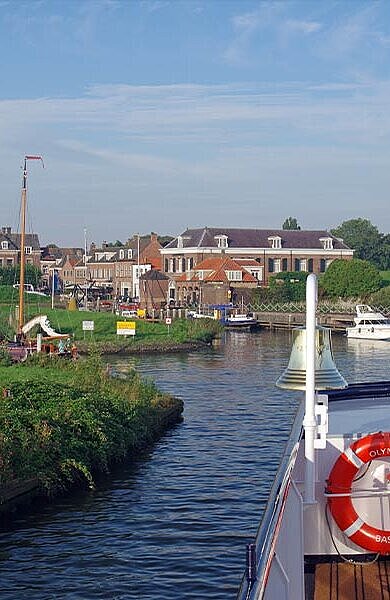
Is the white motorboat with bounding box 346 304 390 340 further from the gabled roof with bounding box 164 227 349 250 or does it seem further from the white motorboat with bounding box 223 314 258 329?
the gabled roof with bounding box 164 227 349 250

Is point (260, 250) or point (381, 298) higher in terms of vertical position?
point (260, 250)

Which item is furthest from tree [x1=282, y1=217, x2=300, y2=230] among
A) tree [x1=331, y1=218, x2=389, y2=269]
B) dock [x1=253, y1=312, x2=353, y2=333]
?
dock [x1=253, y1=312, x2=353, y2=333]

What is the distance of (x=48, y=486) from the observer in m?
16.8

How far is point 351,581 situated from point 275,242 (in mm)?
86588

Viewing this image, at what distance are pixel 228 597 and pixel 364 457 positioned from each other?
214 inches

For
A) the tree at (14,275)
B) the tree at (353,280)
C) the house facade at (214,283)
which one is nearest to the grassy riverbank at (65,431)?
the tree at (353,280)

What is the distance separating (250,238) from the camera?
9506 centimetres

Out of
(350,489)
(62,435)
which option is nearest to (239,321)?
(62,435)

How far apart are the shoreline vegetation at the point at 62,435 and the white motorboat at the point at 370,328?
42.1 meters

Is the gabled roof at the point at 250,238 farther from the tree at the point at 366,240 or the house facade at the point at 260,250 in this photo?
the tree at the point at 366,240

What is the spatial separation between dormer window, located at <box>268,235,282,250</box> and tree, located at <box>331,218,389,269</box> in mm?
38960

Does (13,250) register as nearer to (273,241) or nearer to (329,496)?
(273,241)

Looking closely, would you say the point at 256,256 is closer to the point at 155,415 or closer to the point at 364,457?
the point at 155,415

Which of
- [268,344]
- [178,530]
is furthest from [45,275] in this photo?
[178,530]
